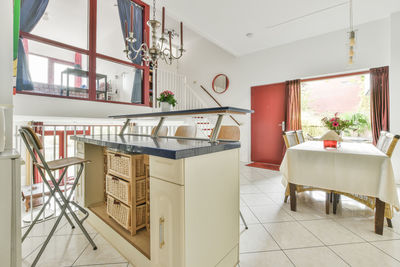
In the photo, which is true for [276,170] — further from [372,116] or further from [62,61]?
[62,61]

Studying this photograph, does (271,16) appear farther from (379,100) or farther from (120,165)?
(120,165)

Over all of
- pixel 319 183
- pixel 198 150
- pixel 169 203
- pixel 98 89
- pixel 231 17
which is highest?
pixel 231 17

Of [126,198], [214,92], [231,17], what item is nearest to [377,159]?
[126,198]

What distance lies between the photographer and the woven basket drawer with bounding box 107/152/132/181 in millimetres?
1484

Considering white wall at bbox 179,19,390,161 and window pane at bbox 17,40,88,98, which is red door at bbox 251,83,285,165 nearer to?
white wall at bbox 179,19,390,161

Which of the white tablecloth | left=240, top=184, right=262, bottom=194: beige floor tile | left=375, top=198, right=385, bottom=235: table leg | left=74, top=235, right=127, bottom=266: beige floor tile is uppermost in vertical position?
the white tablecloth

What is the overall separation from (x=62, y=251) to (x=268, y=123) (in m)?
4.82

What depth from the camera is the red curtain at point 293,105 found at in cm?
450

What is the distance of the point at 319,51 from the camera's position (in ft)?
14.0

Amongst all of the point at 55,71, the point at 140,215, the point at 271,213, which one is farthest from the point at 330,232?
the point at 55,71

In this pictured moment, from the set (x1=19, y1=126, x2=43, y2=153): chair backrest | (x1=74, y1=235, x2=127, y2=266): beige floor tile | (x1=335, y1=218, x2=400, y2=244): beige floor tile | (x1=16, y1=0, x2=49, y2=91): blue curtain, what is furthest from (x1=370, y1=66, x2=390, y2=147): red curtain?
(x1=16, y1=0, x2=49, y2=91): blue curtain

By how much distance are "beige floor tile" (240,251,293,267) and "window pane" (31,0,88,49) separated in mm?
5030

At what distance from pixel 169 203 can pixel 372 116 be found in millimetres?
4571

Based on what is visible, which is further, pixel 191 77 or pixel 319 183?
pixel 191 77
